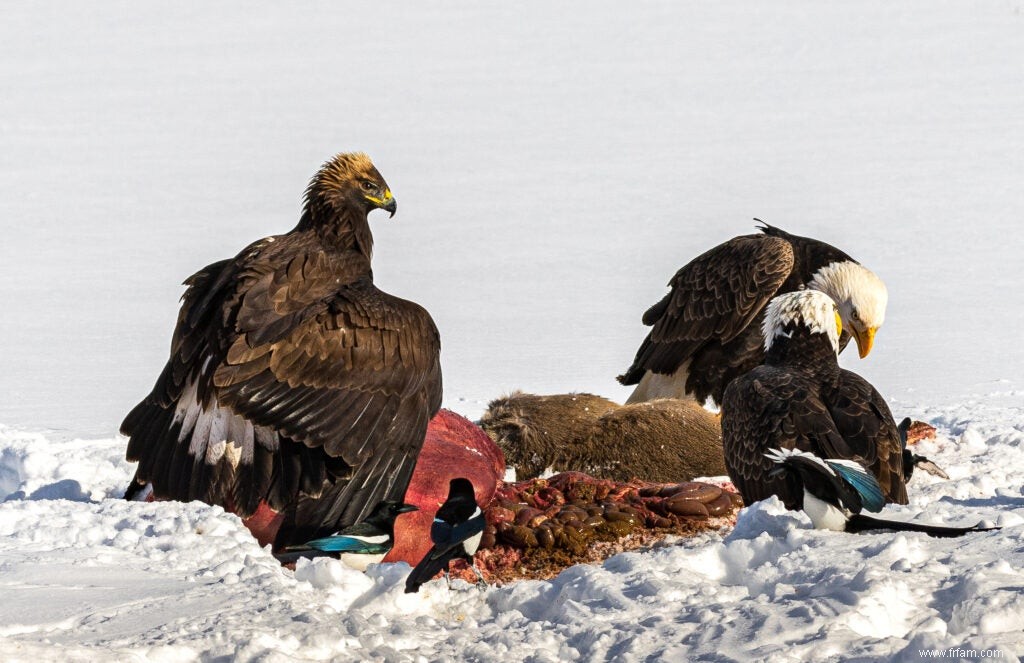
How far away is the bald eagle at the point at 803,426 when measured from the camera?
19.4 feet

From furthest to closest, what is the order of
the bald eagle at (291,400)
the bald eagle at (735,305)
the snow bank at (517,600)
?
the bald eagle at (735,305)
the bald eagle at (291,400)
the snow bank at (517,600)

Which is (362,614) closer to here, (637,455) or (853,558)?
(853,558)

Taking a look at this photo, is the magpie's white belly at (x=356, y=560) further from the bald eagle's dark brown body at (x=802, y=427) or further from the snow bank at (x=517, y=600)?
the bald eagle's dark brown body at (x=802, y=427)

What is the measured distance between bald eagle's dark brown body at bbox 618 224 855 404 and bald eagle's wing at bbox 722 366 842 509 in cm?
268

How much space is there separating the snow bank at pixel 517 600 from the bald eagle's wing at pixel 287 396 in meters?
0.58

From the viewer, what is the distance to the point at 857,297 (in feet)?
28.7

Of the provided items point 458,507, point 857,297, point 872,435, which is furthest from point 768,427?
point 857,297

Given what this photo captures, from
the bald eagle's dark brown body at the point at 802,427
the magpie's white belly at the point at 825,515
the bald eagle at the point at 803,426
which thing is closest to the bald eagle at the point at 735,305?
the bald eagle at the point at 803,426

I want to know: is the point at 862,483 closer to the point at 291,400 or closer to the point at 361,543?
the point at 361,543

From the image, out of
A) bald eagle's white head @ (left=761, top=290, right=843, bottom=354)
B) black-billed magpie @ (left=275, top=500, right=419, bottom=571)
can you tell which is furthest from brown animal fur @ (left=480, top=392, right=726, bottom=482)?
black-billed magpie @ (left=275, top=500, right=419, bottom=571)

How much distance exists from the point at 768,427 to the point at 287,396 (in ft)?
6.86

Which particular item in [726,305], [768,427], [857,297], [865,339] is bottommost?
[768,427]

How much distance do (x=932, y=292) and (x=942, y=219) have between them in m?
3.63

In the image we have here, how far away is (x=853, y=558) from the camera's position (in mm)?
4332
